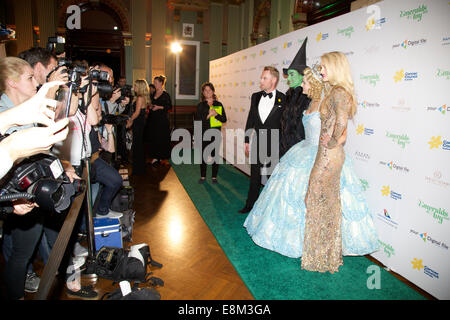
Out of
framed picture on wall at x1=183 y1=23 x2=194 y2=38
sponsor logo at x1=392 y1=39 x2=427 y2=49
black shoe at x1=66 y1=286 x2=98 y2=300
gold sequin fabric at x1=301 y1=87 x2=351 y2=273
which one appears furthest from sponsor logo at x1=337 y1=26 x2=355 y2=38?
framed picture on wall at x1=183 y1=23 x2=194 y2=38

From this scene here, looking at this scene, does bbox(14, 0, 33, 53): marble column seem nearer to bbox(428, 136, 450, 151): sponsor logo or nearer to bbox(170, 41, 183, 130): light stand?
bbox(170, 41, 183, 130): light stand

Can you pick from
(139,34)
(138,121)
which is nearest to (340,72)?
(138,121)

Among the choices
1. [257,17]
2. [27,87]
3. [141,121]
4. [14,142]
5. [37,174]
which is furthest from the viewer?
[257,17]

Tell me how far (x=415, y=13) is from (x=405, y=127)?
93 cm

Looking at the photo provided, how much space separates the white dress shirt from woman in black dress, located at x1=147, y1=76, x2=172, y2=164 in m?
2.99

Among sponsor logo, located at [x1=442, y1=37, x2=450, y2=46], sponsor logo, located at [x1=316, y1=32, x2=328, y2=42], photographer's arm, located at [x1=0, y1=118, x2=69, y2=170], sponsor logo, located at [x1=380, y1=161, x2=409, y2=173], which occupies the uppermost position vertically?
sponsor logo, located at [x1=316, y1=32, x2=328, y2=42]

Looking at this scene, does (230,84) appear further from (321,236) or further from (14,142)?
(14,142)

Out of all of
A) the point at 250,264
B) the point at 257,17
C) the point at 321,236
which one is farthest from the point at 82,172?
the point at 257,17

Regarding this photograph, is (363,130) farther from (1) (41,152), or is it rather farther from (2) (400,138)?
(1) (41,152)

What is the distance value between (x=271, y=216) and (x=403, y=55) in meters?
1.90

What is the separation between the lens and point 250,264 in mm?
2830

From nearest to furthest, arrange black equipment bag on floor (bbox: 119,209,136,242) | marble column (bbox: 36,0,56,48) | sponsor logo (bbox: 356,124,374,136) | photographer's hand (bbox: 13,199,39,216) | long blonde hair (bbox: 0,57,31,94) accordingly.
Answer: photographer's hand (bbox: 13,199,39,216), long blonde hair (bbox: 0,57,31,94), sponsor logo (bbox: 356,124,374,136), black equipment bag on floor (bbox: 119,209,136,242), marble column (bbox: 36,0,56,48)

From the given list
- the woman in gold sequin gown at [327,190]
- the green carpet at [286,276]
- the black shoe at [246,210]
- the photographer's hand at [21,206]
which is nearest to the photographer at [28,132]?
the photographer's hand at [21,206]

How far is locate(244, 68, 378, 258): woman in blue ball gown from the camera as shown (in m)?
2.83
